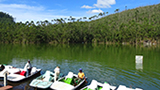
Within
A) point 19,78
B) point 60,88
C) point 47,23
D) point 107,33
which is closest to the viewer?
point 60,88

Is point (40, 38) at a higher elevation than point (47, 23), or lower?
lower

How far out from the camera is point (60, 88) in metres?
10.7

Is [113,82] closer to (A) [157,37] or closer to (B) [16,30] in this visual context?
(A) [157,37]

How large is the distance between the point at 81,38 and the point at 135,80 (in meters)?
87.6

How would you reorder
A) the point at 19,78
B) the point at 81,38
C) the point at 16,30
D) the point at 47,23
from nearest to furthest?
the point at 19,78 < the point at 16,30 < the point at 81,38 < the point at 47,23

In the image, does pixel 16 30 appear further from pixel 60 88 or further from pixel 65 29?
pixel 60 88

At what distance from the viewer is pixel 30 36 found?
82812 millimetres

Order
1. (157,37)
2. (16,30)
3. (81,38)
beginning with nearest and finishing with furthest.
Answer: (157,37) → (16,30) → (81,38)

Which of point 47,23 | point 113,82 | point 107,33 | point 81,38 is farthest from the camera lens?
point 47,23

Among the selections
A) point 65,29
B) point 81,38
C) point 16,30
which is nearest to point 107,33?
point 81,38

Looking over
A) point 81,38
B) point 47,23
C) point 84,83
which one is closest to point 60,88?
point 84,83

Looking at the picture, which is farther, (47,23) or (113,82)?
(47,23)

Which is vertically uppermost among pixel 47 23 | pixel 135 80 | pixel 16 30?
pixel 47 23

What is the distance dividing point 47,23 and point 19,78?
103 meters
